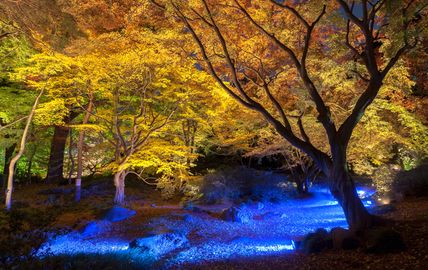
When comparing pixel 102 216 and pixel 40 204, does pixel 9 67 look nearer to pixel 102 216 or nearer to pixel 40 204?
pixel 40 204

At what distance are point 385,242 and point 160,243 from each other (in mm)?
4726

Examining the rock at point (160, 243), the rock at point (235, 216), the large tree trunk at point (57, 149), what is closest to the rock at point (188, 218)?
the rock at point (235, 216)

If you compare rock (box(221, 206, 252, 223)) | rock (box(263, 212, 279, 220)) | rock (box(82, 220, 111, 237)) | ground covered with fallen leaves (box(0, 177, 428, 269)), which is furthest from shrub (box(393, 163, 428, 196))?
rock (box(82, 220, 111, 237))

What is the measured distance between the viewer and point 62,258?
4.13 m

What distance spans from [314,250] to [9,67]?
13.0m

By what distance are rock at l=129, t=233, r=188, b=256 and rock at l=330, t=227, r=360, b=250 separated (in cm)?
363

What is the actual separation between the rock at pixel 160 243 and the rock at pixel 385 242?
4301 mm

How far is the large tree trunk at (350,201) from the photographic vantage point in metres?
5.66

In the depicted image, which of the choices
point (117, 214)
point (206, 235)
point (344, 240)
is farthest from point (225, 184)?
point (344, 240)

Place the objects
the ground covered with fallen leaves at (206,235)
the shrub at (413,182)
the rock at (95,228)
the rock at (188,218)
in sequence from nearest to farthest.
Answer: the ground covered with fallen leaves at (206,235) < the shrub at (413,182) < the rock at (95,228) < the rock at (188,218)

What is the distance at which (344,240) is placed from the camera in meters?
5.45

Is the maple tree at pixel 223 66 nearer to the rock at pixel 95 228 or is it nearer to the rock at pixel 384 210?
the rock at pixel 384 210

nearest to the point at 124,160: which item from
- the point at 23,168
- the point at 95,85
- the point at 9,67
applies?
the point at 95,85

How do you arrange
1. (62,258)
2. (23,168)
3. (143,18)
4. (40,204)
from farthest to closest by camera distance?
1. (23,168)
2. (40,204)
3. (143,18)
4. (62,258)
